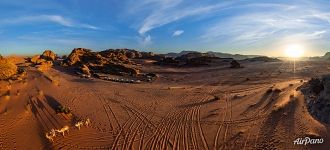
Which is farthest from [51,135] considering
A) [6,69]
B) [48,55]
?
[48,55]

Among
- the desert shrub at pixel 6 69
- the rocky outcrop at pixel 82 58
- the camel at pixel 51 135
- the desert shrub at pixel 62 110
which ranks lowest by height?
the camel at pixel 51 135

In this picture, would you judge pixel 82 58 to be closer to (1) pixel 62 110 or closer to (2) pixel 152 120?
(1) pixel 62 110

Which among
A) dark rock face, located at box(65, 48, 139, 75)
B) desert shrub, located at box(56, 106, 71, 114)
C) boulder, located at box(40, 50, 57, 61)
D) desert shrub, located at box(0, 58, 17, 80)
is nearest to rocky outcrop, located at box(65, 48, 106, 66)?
dark rock face, located at box(65, 48, 139, 75)

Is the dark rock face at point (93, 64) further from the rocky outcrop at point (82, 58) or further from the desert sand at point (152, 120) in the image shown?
the desert sand at point (152, 120)

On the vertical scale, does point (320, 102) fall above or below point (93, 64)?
below

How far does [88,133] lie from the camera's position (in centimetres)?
1603

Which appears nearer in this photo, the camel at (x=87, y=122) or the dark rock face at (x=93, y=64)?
the camel at (x=87, y=122)

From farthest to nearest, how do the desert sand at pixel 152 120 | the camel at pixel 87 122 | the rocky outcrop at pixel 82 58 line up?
the rocky outcrop at pixel 82 58
the camel at pixel 87 122
the desert sand at pixel 152 120

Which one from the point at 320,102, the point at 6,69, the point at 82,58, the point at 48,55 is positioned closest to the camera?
the point at 320,102

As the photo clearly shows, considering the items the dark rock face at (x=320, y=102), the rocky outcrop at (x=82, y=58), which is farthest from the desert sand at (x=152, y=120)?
the rocky outcrop at (x=82, y=58)

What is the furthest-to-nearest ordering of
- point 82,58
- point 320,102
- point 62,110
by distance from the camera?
1. point 82,58
2. point 62,110
3. point 320,102

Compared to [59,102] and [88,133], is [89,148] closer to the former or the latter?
[88,133]

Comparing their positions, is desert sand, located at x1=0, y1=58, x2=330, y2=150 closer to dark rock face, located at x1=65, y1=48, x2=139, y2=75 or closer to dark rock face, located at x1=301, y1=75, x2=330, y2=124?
dark rock face, located at x1=301, y1=75, x2=330, y2=124

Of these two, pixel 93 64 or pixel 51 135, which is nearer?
pixel 51 135
